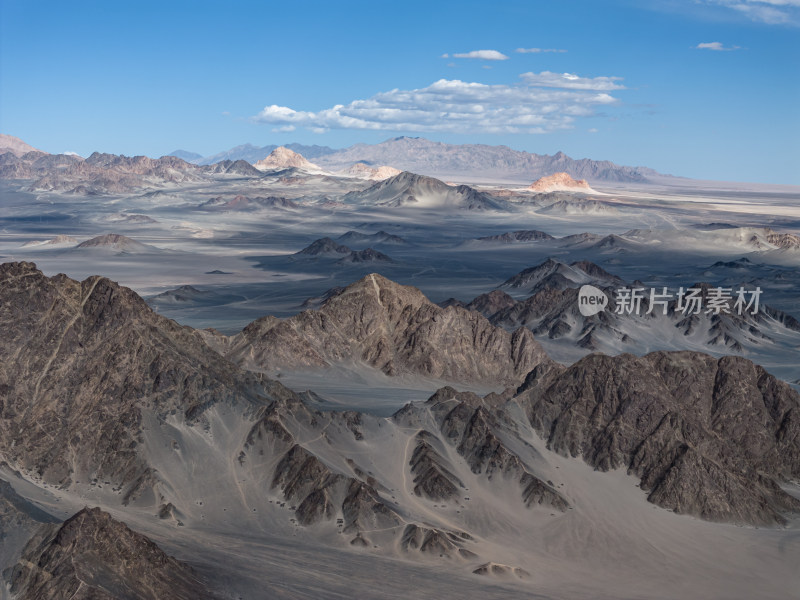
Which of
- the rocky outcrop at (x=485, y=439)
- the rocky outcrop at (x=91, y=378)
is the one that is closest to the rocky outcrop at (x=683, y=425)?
the rocky outcrop at (x=485, y=439)

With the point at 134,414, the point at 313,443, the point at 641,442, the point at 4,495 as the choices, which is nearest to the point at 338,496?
the point at 313,443

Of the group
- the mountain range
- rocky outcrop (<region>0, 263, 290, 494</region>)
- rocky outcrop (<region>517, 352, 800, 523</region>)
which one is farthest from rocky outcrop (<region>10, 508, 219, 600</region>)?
rocky outcrop (<region>517, 352, 800, 523</region>)

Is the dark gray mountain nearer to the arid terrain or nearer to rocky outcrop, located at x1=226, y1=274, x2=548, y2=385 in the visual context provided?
the arid terrain

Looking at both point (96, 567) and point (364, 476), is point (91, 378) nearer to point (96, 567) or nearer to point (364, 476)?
point (364, 476)

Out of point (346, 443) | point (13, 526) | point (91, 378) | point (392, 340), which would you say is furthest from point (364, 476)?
point (392, 340)

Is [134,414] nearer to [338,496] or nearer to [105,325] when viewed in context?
[105,325]
